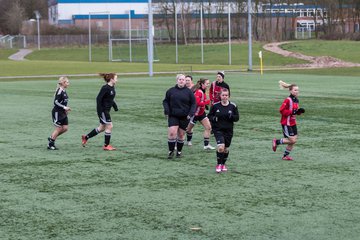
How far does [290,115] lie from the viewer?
13.7 m

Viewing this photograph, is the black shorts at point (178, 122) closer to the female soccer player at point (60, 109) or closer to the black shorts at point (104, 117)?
the black shorts at point (104, 117)

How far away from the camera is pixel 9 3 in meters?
133

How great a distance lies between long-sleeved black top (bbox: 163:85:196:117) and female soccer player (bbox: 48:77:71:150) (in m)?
2.43

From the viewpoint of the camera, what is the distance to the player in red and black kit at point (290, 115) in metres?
13.6

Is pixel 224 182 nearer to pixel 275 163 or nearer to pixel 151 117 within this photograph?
pixel 275 163

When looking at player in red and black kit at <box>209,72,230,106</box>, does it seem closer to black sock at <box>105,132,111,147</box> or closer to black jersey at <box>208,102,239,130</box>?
black sock at <box>105,132,111,147</box>

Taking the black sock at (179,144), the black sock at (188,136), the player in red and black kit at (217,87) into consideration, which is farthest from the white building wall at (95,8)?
the black sock at (179,144)

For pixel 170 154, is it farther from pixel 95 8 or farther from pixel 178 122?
pixel 95 8

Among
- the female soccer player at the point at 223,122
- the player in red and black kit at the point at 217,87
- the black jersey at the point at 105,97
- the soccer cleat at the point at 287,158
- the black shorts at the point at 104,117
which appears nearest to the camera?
the female soccer player at the point at 223,122

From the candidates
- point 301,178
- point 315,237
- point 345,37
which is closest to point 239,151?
point 301,178

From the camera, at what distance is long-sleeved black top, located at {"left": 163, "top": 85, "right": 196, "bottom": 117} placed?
14.0 meters

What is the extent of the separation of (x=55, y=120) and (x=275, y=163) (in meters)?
4.83

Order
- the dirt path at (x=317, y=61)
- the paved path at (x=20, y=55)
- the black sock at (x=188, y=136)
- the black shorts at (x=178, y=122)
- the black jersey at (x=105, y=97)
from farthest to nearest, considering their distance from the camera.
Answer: the paved path at (x=20, y=55), the dirt path at (x=317, y=61), the black sock at (x=188, y=136), the black jersey at (x=105, y=97), the black shorts at (x=178, y=122)

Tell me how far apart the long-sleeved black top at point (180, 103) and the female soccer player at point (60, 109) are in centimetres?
243
